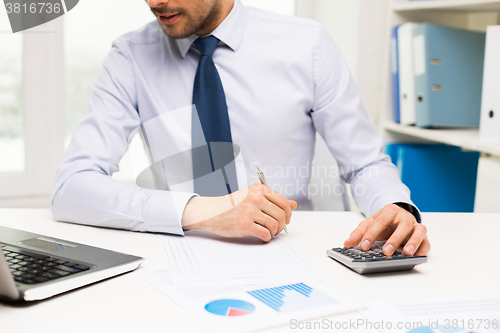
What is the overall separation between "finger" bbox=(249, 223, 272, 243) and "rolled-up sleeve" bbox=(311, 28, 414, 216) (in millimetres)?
429

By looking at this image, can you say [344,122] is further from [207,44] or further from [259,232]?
[259,232]

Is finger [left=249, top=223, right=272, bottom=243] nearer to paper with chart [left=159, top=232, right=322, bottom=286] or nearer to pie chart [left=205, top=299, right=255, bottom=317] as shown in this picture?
paper with chart [left=159, top=232, right=322, bottom=286]

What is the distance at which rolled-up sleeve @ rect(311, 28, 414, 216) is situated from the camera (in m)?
1.20

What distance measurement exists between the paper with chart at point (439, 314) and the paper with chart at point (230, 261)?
0.12m

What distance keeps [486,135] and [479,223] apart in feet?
1.19

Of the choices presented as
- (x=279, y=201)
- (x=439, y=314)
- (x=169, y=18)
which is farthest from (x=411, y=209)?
(x=169, y=18)

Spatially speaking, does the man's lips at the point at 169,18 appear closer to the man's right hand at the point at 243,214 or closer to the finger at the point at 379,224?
the man's right hand at the point at 243,214

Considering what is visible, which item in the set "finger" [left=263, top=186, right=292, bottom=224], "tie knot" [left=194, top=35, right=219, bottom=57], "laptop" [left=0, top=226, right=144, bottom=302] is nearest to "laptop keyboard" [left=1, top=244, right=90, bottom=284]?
"laptop" [left=0, top=226, right=144, bottom=302]

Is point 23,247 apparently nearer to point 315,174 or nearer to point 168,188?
point 168,188

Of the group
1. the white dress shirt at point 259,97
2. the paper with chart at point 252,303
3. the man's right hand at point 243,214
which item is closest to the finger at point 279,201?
the man's right hand at point 243,214

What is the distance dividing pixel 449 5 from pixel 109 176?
1166 millimetres

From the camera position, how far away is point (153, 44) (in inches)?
50.9

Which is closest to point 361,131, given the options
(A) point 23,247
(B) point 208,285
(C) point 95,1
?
(B) point 208,285

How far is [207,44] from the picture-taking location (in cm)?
123
